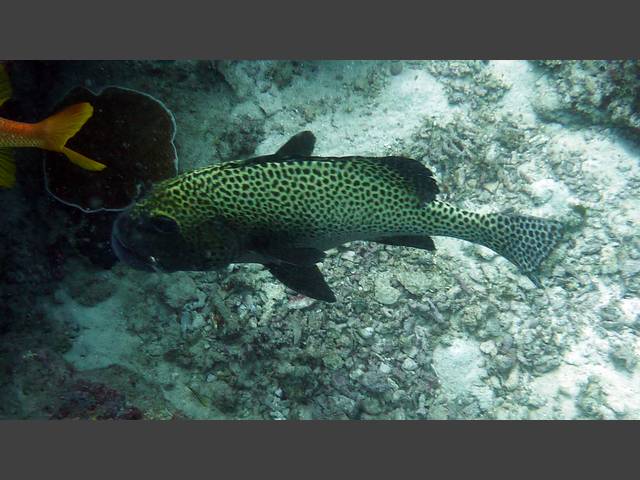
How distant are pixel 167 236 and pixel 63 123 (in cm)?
129

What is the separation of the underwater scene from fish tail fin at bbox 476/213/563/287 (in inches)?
0.9

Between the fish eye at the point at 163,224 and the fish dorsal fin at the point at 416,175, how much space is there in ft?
6.01

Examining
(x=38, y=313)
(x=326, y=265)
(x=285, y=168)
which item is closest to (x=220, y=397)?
(x=326, y=265)

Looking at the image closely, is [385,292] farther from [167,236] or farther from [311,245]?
[167,236]

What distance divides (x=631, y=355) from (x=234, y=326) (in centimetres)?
507

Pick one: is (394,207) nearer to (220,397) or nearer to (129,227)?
(129,227)

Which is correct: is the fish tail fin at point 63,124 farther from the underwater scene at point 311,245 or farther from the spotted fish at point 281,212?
the spotted fish at point 281,212

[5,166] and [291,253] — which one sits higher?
[5,166]

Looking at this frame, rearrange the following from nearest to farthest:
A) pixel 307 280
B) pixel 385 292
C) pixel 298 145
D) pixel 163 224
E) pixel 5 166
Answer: pixel 163 224, pixel 298 145, pixel 307 280, pixel 5 166, pixel 385 292

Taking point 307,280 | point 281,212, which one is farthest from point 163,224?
point 307,280

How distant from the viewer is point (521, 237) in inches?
173

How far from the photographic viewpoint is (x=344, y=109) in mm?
6906

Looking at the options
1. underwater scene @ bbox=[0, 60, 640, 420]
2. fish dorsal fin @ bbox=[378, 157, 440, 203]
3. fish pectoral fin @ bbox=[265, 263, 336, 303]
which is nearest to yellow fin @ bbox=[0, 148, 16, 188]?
underwater scene @ bbox=[0, 60, 640, 420]

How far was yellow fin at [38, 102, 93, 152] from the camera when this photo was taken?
146 inches
